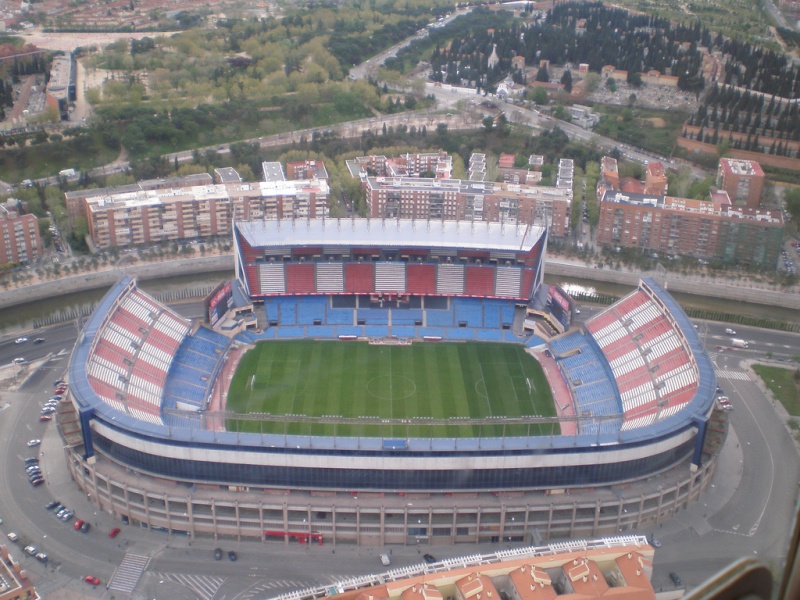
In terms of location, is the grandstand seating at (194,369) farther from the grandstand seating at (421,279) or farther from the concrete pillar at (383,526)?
the concrete pillar at (383,526)

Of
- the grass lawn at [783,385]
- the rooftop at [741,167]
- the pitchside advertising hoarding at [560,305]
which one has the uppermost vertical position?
the rooftop at [741,167]

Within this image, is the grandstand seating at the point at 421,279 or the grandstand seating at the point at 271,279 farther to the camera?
the grandstand seating at the point at 421,279

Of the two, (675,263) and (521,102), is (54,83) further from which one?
(675,263)

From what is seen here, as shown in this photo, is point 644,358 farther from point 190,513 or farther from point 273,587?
point 190,513

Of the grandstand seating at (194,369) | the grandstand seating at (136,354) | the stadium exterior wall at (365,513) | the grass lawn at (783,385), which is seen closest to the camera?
the stadium exterior wall at (365,513)

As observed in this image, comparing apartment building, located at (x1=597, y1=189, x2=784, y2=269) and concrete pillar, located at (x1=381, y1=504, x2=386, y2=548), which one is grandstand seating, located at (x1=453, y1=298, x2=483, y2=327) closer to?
apartment building, located at (x1=597, y1=189, x2=784, y2=269)

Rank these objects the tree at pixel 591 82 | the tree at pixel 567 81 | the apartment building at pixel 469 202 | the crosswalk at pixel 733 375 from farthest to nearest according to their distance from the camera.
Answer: the tree at pixel 567 81, the tree at pixel 591 82, the apartment building at pixel 469 202, the crosswalk at pixel 733 375

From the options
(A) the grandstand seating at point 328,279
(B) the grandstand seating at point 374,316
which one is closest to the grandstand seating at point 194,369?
(A) the grandstand seating at point 328,279

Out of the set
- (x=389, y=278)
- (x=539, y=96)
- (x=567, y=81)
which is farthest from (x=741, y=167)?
(x=389, y=278)
